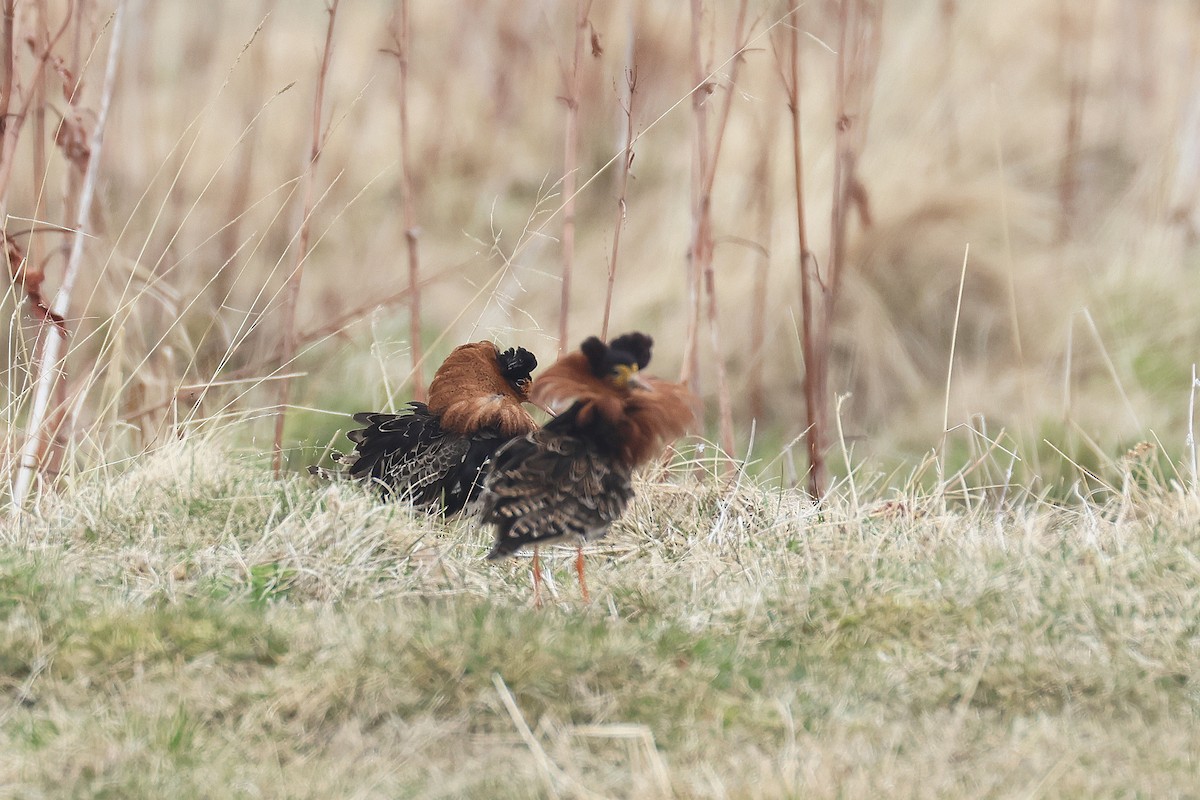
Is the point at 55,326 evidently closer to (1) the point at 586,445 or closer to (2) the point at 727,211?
(1) the point at 586,445

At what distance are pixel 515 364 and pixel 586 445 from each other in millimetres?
806

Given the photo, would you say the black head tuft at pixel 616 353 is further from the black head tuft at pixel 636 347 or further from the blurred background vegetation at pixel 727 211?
the blurred background vegetation at pixel 727 211

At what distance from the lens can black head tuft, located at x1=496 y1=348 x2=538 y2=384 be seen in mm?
3779

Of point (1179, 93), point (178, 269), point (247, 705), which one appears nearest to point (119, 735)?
point (247, 705)

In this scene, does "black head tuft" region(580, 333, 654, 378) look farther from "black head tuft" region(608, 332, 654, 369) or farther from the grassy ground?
the grassy ground

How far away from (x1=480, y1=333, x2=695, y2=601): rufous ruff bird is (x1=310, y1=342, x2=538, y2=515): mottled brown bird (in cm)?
50

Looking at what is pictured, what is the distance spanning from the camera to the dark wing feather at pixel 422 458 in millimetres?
3601

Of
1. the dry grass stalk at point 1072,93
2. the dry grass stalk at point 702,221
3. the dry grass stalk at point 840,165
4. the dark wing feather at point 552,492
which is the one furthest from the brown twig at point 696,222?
the dry grass stalk at point 1072,93

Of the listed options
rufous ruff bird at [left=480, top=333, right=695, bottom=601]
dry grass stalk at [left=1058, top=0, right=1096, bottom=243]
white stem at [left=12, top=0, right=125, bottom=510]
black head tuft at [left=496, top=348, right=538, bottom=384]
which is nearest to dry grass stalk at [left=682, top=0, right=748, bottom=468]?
black head tuft at [left=496, top=348, right=538, bottom=384]

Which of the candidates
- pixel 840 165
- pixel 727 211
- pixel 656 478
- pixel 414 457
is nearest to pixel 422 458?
pixel 414 457

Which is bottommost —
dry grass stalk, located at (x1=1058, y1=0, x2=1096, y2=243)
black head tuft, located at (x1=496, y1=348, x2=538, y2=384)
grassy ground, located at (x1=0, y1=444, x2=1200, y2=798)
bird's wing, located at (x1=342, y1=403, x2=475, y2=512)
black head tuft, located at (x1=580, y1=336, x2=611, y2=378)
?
grassy ground, located at (x1=0, y1=444, x2=1200, y2=798)

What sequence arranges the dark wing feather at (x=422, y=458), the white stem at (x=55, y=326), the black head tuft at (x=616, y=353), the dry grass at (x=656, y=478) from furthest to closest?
1. the white stem at (x=55, y=326)
2. the dark wing feather at (x=422, y=458)
3. the black head tuft at (x=616, y=353)
4. the dry grass at (x=656, y=478)

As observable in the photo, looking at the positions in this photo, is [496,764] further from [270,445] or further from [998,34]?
[998,34]

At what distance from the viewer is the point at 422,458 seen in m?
3.68
